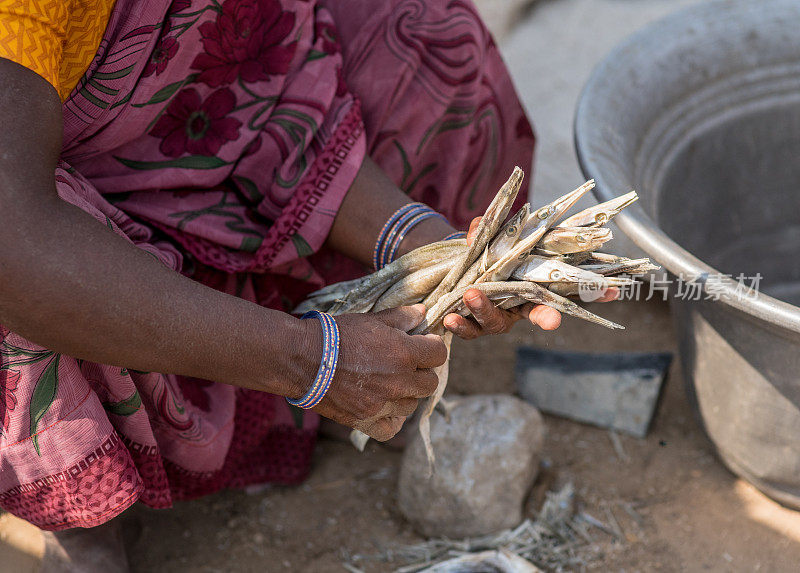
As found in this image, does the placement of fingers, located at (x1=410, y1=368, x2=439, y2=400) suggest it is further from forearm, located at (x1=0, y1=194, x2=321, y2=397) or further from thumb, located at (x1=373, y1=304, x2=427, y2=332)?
forearm, located at (x1=0, y1=194, x2=321, y2=397)

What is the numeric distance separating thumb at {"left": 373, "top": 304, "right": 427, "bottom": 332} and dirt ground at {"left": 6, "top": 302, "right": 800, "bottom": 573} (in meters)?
0.66

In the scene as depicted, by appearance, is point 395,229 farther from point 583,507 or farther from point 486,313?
point 583,507

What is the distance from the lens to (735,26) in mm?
2039

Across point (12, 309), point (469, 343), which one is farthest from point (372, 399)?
point (469, 343)

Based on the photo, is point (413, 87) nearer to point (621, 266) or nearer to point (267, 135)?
point (267, 135)

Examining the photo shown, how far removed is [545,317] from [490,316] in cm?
10

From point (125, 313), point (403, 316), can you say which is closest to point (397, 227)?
point (403, 316)

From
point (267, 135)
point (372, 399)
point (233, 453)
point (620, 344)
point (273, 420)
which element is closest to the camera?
point (372, 399)

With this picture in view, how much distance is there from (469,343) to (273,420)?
0.79 metres

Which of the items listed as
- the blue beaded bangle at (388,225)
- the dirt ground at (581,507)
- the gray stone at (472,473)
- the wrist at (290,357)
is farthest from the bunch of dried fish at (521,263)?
the dirt ground at (581,507)

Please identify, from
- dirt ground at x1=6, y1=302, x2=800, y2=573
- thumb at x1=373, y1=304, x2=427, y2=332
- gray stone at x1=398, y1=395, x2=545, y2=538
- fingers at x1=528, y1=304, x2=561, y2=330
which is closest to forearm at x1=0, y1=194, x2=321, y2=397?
thumb at x1=373, y1=304, x2=427, y2=332

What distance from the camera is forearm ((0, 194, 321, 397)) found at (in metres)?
1.07

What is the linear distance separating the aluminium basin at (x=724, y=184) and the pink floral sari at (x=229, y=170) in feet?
1.12

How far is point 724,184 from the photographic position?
221 cm
